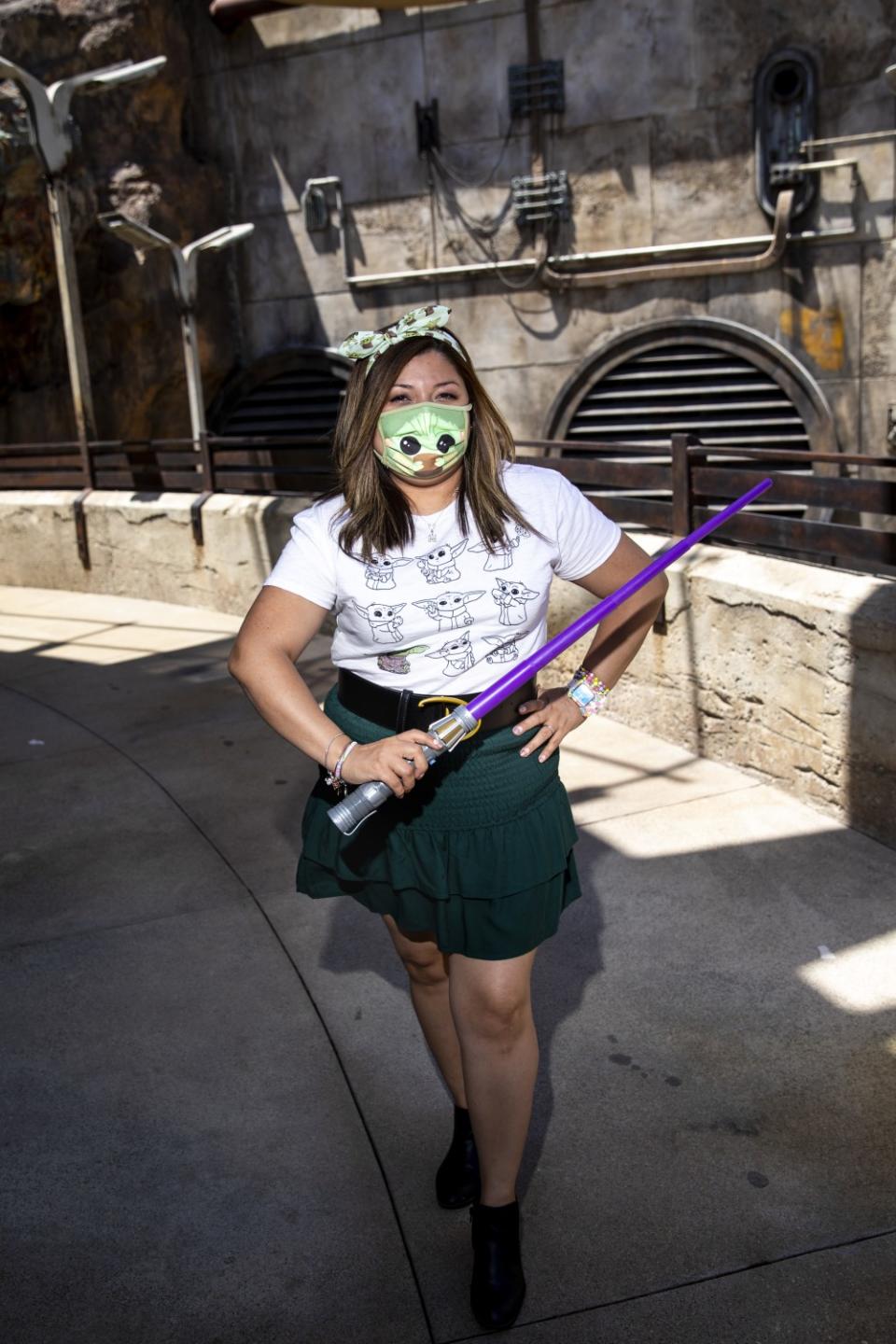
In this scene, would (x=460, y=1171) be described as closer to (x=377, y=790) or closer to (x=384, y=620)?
(x=377, y=790)

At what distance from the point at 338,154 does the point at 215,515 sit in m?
4.69

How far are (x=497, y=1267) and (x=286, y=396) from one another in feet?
37.6

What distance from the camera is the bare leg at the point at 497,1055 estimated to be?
2.31m

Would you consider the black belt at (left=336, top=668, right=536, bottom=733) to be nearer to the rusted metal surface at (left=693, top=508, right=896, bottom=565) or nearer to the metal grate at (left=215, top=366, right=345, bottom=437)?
the rusted metal surface at (left=693, top=508, right=896, bottom=565)

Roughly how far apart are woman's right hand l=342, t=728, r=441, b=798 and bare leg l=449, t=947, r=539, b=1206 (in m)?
0.42

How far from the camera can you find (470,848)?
2320 millimetres

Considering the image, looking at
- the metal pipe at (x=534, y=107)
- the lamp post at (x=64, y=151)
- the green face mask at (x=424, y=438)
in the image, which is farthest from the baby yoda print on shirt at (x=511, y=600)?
the metal pipe at (x=534, y=107)

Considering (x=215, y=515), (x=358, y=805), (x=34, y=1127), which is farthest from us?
(x=215, y=515)

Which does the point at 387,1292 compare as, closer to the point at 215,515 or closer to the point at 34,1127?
the point at 34,1127

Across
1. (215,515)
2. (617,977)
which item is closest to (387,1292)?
(617,977)

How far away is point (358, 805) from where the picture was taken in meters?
2.11

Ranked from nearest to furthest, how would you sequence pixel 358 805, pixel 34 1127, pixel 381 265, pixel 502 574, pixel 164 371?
pixel 358 805
pixel 502 574
pixel 34 1127
pixel 381 265
pixel 164 371

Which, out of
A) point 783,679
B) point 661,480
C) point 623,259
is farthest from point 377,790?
point 623,259

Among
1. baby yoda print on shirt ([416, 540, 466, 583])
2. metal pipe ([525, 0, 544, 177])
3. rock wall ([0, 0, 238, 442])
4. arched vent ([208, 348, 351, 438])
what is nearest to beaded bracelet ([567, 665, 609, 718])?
baby yoda print on shirt ([416, 540, 466, 583])
